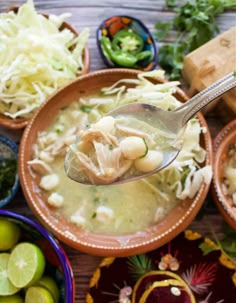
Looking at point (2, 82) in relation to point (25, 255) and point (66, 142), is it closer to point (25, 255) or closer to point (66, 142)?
point (66, 142)

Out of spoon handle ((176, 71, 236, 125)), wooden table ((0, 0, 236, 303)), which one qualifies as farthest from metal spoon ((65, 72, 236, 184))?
wooden table ((0, 0, 236, 303))

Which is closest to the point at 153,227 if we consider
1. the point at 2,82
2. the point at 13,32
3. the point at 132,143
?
the point at 132,143

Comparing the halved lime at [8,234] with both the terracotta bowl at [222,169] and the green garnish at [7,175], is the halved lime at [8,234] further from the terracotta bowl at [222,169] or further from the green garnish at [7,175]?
the terracotta bowl at [222,169]

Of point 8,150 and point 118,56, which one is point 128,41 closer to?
point 118,56

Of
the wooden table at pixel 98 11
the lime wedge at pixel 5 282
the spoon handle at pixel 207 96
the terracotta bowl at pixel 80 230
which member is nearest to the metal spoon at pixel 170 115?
the spoon handle at pixel 207 96

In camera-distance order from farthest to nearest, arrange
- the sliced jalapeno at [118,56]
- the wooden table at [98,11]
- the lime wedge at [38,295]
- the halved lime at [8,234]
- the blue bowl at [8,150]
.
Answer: the wooden table at [98,11] → the sliced jalapeno at [118,56] → the blue bowl at [8,150] → the halved lime at [8,234] → the lime wedge at [38,295]

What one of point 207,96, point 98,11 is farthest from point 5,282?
point 98,11

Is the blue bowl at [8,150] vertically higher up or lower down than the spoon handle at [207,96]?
lower down
